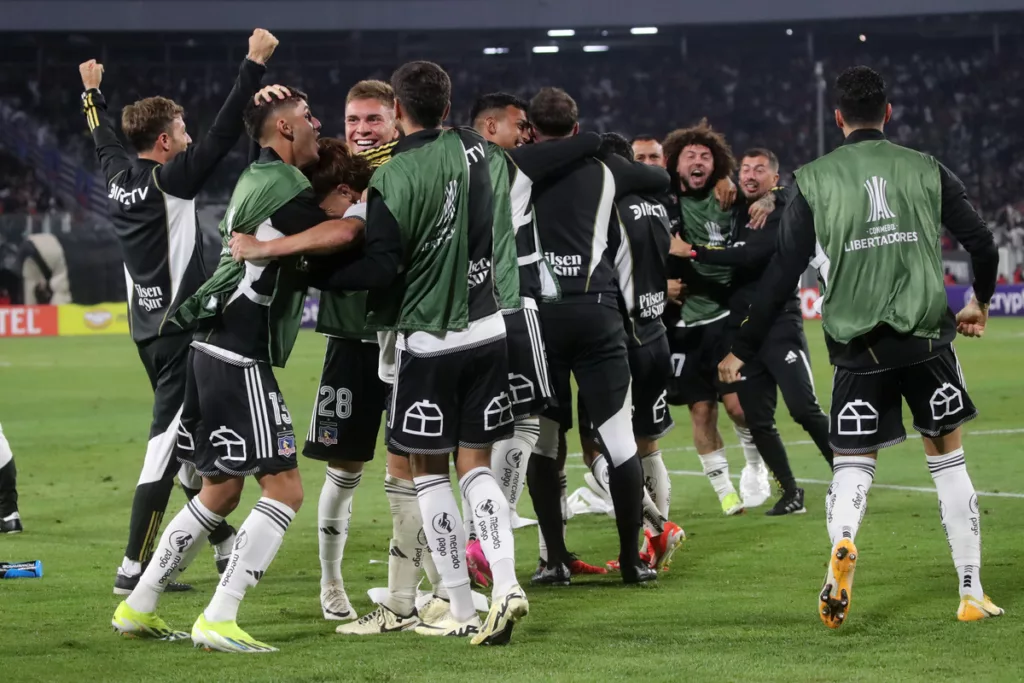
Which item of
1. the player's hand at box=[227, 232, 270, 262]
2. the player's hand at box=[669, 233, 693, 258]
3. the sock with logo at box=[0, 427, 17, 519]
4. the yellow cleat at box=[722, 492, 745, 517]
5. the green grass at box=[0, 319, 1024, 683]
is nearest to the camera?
the green grass at box=[0, 319, 1024, 683]

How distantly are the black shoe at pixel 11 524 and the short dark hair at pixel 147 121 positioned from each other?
303 centimetres

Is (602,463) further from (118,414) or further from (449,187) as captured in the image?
(118,414)

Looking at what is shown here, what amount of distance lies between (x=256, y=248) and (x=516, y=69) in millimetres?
41831

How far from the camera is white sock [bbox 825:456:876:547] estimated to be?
18.6 ft

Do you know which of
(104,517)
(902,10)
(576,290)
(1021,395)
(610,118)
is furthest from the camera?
(610,118)

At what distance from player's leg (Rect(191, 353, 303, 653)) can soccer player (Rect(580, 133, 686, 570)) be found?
246 cm

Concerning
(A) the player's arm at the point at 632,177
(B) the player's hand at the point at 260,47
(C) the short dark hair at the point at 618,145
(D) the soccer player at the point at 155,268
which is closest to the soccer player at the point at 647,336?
(C) the short dark hair at the point at 618,145

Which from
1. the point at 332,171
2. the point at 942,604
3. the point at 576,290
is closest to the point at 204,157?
the point at 332,171

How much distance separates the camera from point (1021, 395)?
16.4 m

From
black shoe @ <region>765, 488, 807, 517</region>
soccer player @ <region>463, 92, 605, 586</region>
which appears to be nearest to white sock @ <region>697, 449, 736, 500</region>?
black shoe @ <region>765, 488, 807, 517</region>

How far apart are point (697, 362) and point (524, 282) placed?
11.5 ft

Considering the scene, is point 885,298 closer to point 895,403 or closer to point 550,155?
point 895,403

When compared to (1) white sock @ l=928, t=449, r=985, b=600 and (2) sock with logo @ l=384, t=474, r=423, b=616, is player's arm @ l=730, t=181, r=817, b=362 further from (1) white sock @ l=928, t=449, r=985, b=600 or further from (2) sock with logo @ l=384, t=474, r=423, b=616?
(2) sock with logo @ l=384, t=474, r=423, b=616

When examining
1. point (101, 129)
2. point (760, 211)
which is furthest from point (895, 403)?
point (101, 129)
